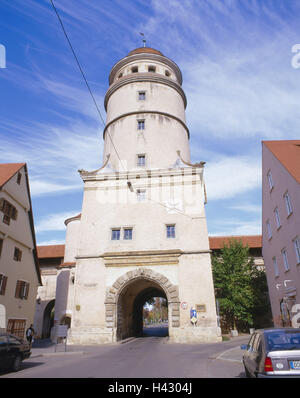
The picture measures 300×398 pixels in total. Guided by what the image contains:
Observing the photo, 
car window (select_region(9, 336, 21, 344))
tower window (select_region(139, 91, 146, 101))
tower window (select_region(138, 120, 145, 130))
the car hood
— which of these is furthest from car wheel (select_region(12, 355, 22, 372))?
tower window (select_region(139, 91, 146, 101))

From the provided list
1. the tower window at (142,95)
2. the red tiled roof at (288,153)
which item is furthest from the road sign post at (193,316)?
the tower window at (142,95)

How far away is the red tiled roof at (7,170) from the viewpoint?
1919cm

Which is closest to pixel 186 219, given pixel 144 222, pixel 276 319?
pixel 144 222

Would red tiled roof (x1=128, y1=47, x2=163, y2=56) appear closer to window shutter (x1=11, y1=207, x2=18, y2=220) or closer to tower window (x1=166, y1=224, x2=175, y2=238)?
tower window (x1=166, y1=224, x2=175, y2=238)

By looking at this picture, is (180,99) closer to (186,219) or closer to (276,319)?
(186,219)

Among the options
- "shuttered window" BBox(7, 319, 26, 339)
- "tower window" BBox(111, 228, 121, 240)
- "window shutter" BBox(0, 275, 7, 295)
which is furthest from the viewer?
"tower window" BBox(111, 228, 121, 240)

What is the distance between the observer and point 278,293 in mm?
20219

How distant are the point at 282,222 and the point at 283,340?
46.1 feet

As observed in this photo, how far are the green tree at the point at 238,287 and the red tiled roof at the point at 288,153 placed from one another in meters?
11.0

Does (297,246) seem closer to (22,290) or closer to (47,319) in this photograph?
(22,290)

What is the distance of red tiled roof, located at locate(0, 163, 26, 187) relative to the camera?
63.0 ft

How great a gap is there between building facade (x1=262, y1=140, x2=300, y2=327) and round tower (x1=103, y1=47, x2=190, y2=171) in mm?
8656

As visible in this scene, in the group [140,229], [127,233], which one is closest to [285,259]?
[140,229]

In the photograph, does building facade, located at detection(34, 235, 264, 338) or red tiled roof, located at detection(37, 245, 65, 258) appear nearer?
building facade, located at detection(34, 235, 264, 338)
